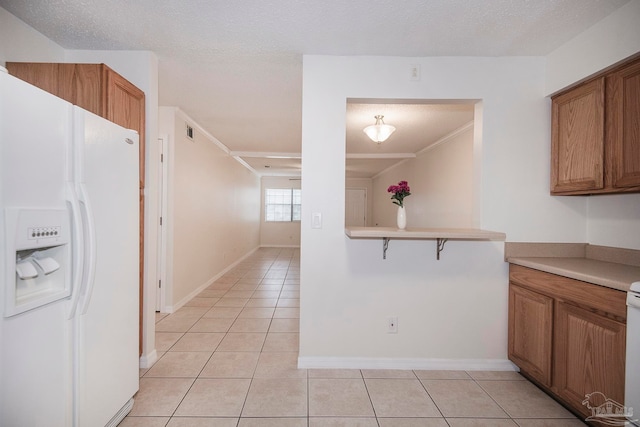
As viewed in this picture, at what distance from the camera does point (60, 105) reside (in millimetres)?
1147

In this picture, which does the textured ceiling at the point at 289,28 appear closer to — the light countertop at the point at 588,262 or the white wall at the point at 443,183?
the white wall at the point at 443,183

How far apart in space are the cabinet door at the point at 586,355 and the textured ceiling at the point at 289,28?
1.79m

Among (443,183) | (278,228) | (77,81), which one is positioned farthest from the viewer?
(278,228)

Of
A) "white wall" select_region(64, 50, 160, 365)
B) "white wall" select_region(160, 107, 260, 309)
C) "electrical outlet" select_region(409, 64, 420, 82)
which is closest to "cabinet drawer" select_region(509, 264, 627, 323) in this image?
"electrical outlet" select_region(409, 64, 420, 82)

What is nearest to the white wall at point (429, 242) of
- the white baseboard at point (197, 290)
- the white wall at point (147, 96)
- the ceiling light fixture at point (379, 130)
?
the ceiling light fixture at point (379, 130)

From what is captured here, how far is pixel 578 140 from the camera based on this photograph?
6.31 feet

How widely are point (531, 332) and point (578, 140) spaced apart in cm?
138

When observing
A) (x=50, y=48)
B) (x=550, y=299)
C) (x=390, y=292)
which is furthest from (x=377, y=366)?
(x=50, y=48)

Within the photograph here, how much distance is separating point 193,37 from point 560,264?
296 centimetres

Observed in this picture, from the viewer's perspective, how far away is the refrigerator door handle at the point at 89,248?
1229 mm

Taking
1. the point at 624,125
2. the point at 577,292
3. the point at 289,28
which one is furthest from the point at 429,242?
the point at 289,28

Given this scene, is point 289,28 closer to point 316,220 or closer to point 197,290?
point 316,220

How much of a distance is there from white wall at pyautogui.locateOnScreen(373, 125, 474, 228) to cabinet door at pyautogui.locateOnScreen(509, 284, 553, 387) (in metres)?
0.92

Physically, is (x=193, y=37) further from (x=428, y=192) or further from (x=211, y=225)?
(x=428, y=192)
